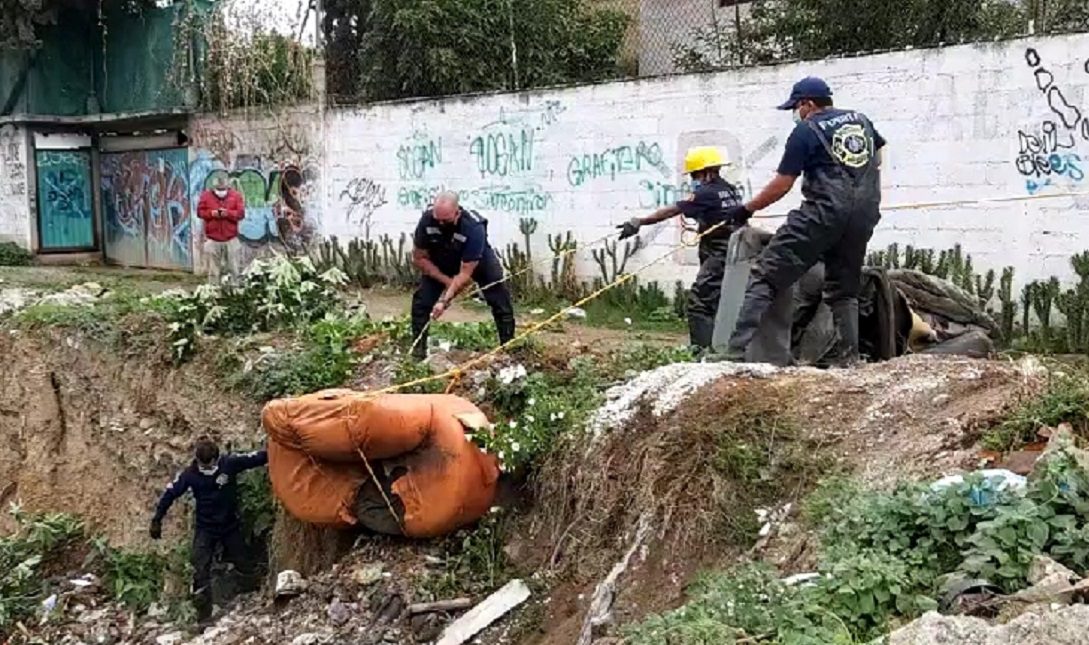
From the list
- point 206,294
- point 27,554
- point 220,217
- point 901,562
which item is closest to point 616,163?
point 206,294

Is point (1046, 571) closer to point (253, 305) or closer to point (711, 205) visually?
point (711, 205)

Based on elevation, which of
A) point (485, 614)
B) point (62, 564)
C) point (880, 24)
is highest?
point (880, 24)

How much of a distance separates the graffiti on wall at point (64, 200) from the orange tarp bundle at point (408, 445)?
1305cm

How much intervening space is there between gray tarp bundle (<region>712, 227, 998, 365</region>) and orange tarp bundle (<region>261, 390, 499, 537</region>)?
1.54m

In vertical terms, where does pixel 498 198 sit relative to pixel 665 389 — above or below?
above

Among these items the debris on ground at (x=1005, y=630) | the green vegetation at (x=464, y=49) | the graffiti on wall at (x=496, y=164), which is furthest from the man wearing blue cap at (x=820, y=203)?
the green vegetation at (x=464, y=49)

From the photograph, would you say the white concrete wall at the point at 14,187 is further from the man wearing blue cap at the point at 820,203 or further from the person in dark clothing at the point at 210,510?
the man wearing blue cap at the point at 820,203

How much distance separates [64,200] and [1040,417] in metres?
16.4

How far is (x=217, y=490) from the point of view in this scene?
8.37 metres

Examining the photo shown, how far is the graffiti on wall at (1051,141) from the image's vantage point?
9602 mm

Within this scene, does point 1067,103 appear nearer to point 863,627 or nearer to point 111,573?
point 863,627

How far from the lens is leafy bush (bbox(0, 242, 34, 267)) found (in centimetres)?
1802

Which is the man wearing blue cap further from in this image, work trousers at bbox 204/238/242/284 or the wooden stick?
work trousers at bbox 204/238/242/284

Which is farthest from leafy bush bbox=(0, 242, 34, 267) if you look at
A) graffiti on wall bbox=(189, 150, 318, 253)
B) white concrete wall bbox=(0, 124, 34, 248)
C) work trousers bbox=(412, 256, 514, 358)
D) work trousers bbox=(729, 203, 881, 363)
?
work trousers bbox=(729, 203, 881, 363)
